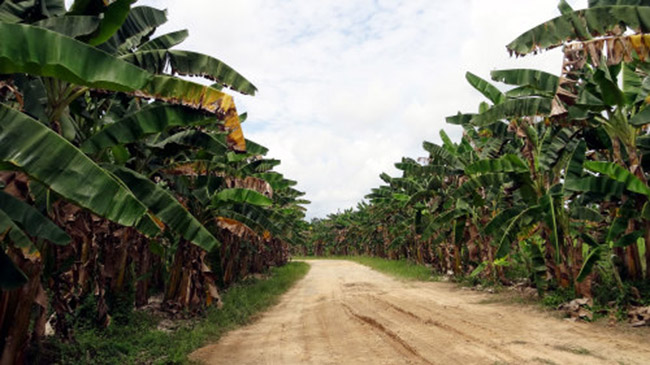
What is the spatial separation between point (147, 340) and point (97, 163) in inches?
138

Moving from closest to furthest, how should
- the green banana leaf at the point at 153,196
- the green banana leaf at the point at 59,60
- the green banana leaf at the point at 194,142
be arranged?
the green banana leaf at the point at 59,60
the green banana leaf at the point at 153,196
the green banana leaf at the point at 194,142

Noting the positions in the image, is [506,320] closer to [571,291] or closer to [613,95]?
[571,291]

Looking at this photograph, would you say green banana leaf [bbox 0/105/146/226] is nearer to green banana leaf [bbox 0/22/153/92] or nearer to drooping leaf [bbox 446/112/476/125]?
green banana leaf [bbox 0/22/153/92]

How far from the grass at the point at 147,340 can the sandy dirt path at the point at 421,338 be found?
1.25 feet

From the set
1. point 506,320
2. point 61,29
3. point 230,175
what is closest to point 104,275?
point 230,175

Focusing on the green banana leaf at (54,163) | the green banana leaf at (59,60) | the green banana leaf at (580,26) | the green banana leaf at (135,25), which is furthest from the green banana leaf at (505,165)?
the green banana leaf at (54,163)

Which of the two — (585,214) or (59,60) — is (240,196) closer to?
(59,60)

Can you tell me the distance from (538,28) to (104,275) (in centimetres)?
976

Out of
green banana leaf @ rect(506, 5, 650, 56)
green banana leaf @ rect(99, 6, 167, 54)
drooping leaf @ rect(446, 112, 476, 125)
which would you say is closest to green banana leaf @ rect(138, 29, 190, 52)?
green banana leaf @ rect(99, 6, 167, 54)

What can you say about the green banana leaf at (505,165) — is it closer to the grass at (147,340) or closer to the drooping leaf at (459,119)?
the drooping leaf at (459,119)

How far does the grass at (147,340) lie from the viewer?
6219 mm

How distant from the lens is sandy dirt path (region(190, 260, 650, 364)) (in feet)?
19.5

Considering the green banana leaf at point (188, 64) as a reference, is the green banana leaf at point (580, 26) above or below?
above

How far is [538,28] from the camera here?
820 centimetres
